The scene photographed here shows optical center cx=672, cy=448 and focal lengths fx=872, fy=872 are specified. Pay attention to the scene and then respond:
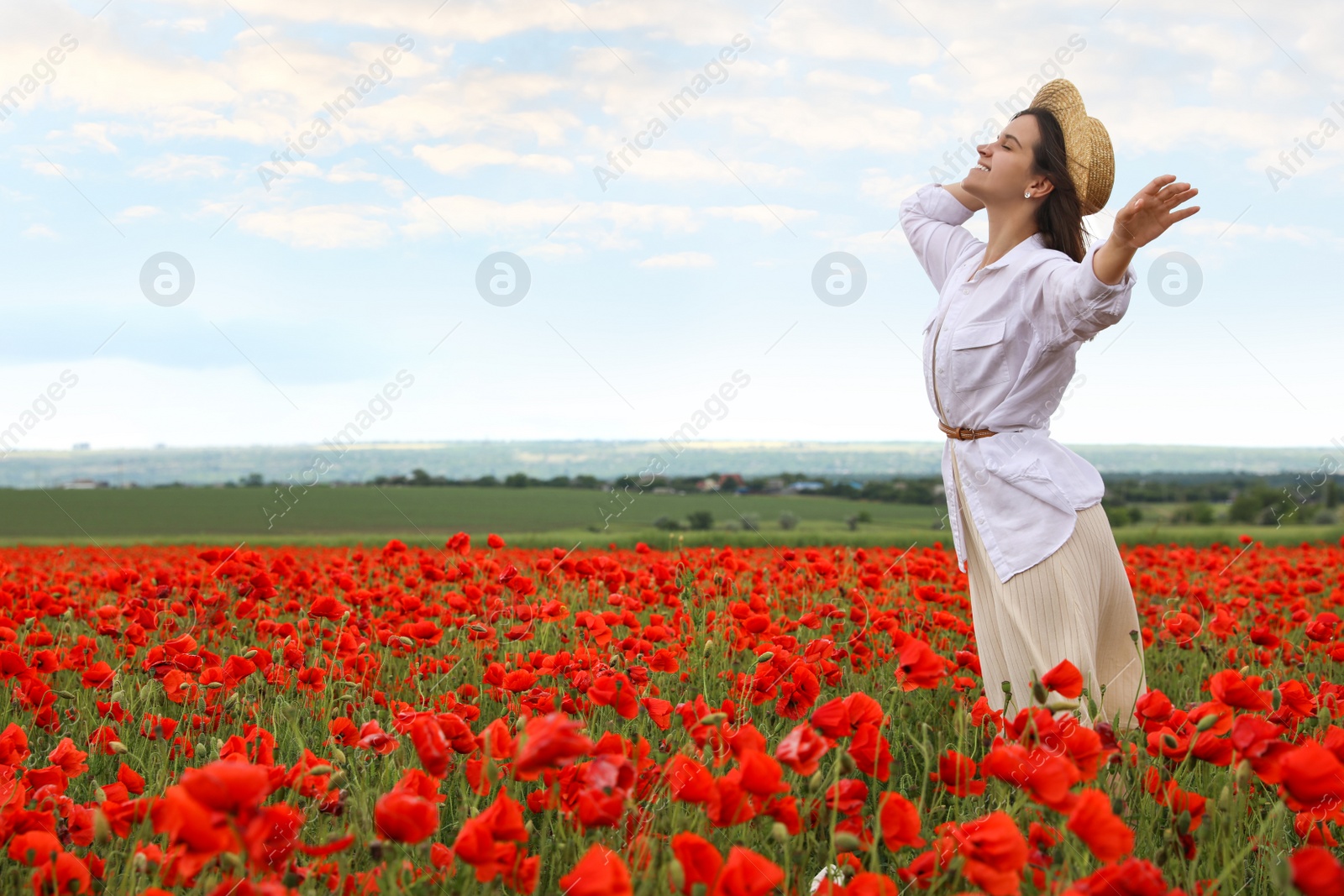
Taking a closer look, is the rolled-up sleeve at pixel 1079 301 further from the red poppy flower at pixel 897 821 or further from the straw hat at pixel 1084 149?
the red poppy flower at pixel 897 821

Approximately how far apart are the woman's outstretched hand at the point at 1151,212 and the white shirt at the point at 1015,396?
239 millimetres

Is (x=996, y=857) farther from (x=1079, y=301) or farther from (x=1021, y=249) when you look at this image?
(x=1021, y=249)

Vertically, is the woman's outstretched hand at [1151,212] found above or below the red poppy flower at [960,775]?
above

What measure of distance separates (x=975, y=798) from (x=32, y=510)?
28.1 meters

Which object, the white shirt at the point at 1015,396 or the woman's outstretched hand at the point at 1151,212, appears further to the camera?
the white shirt at the point at 1015,396

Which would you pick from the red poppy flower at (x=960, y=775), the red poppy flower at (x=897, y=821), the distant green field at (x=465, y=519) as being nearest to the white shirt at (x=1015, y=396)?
the red poppy flower at (x=960, y=775)

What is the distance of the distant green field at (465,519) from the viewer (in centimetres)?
1174

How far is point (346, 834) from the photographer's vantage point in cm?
134

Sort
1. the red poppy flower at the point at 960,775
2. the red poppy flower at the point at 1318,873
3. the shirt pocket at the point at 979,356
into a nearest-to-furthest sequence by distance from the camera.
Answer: the red poppy flower at the point at 1318,873 → the red poppy flower at the point at 960,775 → the shirt pocket at the point at 979,356

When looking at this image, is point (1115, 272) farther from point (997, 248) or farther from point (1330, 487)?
point (1330, 487)

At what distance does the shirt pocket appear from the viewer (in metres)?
2.67

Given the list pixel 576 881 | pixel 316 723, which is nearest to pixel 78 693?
pixel 316 723

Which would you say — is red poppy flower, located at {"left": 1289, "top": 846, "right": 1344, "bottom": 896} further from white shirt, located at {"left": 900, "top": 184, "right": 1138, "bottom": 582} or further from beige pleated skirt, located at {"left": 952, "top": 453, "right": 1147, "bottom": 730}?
white shirt, located at {"left": 900, "top": 184, "right": 1138, "bottom": 582}

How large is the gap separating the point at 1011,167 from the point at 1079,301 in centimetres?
67
